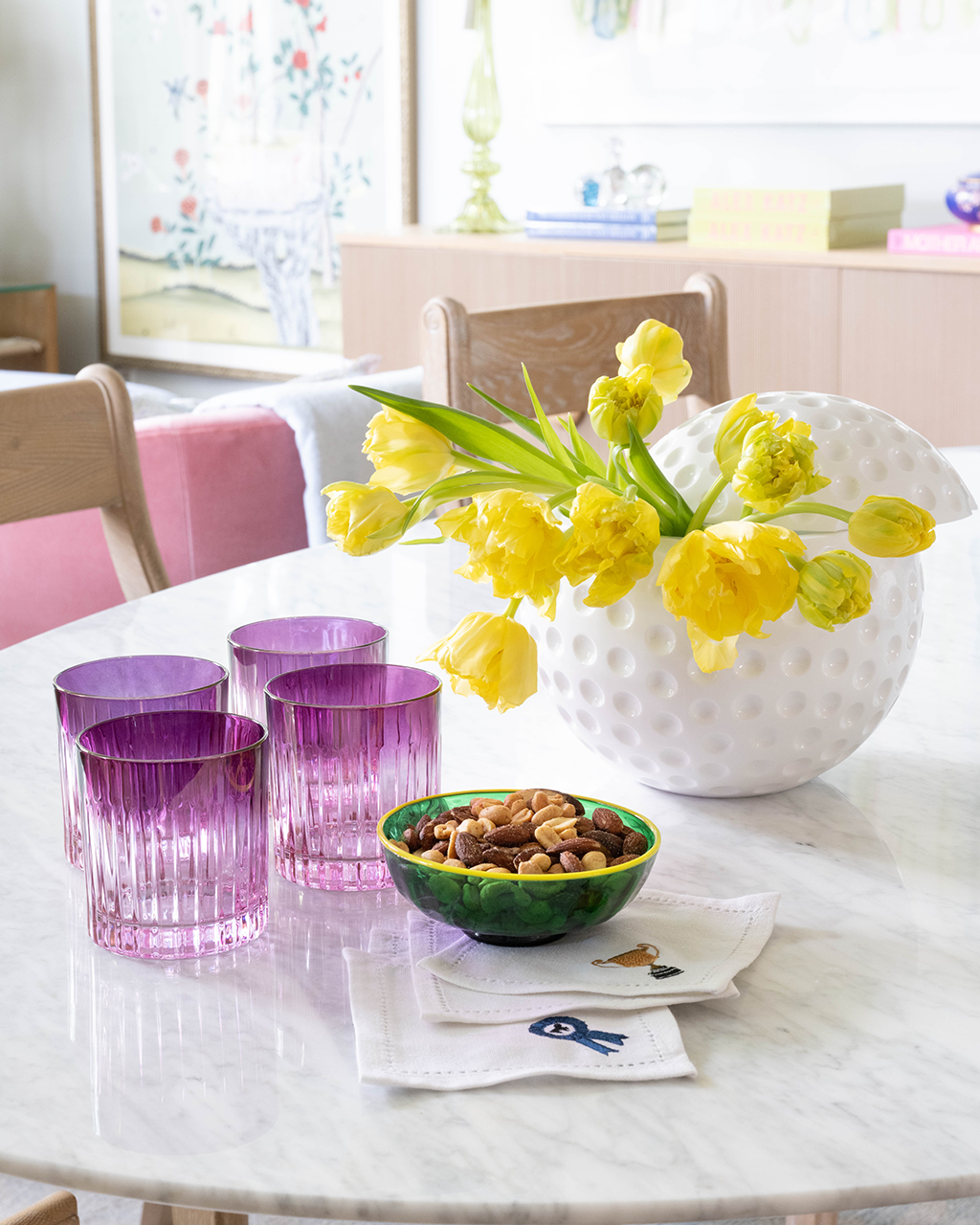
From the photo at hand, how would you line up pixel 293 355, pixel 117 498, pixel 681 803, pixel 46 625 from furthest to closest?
pixel 293 355 < pixel 46 625 < pixel 117 498 < pixel 681 803

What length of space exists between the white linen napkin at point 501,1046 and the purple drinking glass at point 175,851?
0.07 meters

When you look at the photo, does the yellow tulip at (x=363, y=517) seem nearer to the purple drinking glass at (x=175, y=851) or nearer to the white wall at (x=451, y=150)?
the purple drinking glass at (x=175, y=851)

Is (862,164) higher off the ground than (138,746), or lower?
higher

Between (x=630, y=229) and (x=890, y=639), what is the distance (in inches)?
89.8

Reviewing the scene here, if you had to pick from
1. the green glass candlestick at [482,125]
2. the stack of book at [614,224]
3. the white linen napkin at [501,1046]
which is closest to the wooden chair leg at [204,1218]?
the white linen napkin at [501,1046]

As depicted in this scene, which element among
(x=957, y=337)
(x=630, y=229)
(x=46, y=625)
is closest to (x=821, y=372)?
(x=957, y=337)

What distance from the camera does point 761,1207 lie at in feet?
1.36

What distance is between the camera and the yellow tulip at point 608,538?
58 centimetres

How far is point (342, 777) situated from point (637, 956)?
0.15 meters

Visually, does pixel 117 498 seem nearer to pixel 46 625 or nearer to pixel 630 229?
pixel 46 625

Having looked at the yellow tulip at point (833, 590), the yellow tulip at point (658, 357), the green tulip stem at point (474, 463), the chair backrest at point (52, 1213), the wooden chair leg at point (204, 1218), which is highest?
the yellow tulip at point (658, 357)

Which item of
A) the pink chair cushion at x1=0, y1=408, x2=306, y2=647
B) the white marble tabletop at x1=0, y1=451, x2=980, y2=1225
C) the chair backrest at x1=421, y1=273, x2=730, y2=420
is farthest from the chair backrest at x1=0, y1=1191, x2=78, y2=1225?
the pink chair cushion at x1=0, y1=408, x2=306, y2=647

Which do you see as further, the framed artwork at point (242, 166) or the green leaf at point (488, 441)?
the framed artwork at point (242, 166)

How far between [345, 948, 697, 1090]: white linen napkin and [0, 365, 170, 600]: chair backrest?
33.7 inches
